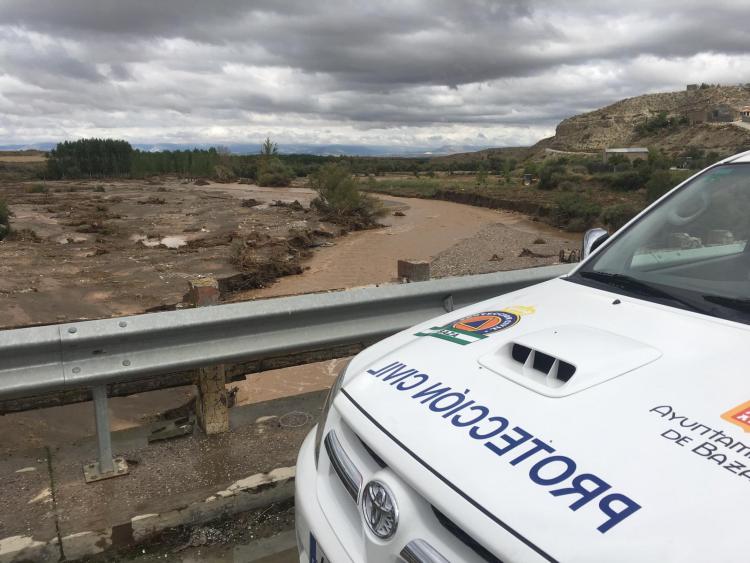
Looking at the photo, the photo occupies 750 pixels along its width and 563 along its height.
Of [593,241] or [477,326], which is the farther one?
[593,241]

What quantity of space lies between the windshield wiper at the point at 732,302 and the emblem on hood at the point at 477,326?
61 cm

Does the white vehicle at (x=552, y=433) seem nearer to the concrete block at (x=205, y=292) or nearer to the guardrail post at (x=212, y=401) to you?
the guardrail post at (x=212, y=401)

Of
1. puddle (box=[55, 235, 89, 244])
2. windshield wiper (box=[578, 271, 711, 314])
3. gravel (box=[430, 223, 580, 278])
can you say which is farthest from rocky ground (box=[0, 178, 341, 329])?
windshield wiper (box=[578, 271, 711, 314])

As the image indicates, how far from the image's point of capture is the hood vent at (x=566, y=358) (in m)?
1.78

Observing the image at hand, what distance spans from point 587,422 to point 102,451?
254cm

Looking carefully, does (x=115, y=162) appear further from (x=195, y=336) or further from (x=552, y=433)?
(x=552, y=433)

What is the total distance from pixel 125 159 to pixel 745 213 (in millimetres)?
78195

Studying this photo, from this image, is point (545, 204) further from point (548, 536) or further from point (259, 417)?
point (548, 536)

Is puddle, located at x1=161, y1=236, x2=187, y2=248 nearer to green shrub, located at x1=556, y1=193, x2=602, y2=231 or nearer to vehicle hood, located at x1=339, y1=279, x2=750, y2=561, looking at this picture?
green shrub, located at x1=556, y1=193, x2=602, y2=231

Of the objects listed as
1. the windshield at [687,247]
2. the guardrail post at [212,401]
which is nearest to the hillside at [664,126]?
the windshield at [687,247]

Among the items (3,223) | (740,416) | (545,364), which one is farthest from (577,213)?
(740,416)

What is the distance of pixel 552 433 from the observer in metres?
1.59

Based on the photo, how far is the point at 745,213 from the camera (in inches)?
106

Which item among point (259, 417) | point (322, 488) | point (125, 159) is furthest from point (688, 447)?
point (125, 159)
